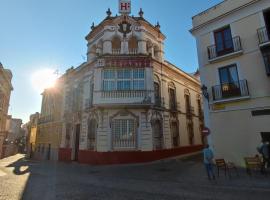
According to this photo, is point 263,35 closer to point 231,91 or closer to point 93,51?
point 231,91

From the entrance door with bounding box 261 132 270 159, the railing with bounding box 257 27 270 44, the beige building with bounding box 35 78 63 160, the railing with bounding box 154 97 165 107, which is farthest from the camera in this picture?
the beige building with bounding box 35 78 63 160

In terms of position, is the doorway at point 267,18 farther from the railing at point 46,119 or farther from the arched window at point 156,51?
the railing at point 46,119

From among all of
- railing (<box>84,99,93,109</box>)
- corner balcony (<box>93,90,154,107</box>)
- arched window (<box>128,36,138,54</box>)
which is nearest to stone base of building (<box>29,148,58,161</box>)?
railing (<box>84,99,93,109</box>)

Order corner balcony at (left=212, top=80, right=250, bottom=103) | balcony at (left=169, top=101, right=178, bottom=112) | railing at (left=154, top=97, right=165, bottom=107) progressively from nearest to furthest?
corner balcony at (left=212, top=80, right=250, bottom=103) < railing at (left=154, top=97, right=165, bottom=107) < balcony at (left=169, top=101, right=178, bottom=112)

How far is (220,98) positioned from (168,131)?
651cm

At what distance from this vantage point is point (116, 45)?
19125mm

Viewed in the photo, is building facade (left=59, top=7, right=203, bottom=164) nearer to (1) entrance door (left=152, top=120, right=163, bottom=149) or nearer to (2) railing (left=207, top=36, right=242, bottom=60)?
(1) entrance door (left=152, top=120, right=163, bottom=149)

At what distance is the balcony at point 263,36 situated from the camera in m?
11.5

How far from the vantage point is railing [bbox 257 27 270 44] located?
11.6 metres

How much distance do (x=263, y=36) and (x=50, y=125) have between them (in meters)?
24.3

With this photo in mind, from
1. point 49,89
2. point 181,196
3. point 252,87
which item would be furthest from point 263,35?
point 49,89

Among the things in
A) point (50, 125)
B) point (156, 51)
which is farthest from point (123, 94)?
point (50, 125)

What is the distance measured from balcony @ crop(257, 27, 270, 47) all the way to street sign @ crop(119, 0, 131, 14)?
9660 millimetres

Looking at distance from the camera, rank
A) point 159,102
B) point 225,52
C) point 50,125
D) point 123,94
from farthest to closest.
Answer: point 50,125 < point 159,102 < point 123,94 < point 225,52
